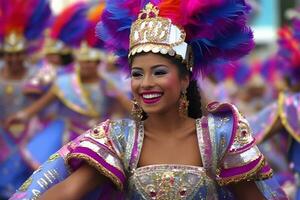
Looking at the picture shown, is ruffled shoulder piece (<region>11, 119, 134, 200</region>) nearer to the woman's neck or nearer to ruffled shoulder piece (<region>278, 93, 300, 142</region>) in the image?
the woman's neck

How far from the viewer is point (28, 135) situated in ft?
32.4

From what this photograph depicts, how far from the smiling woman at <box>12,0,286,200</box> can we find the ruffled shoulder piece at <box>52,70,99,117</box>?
4.97 meters

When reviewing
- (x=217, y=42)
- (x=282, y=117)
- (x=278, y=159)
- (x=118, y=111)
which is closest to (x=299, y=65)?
(x=282, y=117)

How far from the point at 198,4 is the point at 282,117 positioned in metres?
2.71

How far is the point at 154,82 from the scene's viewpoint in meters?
4.54

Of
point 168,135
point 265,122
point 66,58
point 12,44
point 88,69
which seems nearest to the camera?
point 168,135

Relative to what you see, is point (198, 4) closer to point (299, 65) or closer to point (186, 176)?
point (186, 176)

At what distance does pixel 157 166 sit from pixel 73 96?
17.6 ft

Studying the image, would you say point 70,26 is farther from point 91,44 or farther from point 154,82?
point 154,82

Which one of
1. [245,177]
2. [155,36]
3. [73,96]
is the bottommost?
[73,96]

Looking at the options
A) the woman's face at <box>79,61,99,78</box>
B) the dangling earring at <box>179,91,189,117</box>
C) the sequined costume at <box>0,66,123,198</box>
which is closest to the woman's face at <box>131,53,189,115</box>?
the dangling earring at <box>179,91,189,117</box>

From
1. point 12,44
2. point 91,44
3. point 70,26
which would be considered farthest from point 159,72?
point 70,26

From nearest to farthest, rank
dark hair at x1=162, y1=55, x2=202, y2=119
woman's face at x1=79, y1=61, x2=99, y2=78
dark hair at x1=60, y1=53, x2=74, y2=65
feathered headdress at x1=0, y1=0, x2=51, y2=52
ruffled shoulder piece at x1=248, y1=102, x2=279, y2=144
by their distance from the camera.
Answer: dark hair at x1=162, y1=55, x2=202, y2=119 < ruffled shoulder piece at x1=248, y1=102, x2=279, y2=144 < feathered headdress at x1=0, y1=0, x2=51, y2=52 < woman's face at x1=79, y1=61, x2=99, y2=78 < dark hair at x1=60, y1=53, x2=74, y2=65

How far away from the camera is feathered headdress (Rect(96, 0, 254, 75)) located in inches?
183
